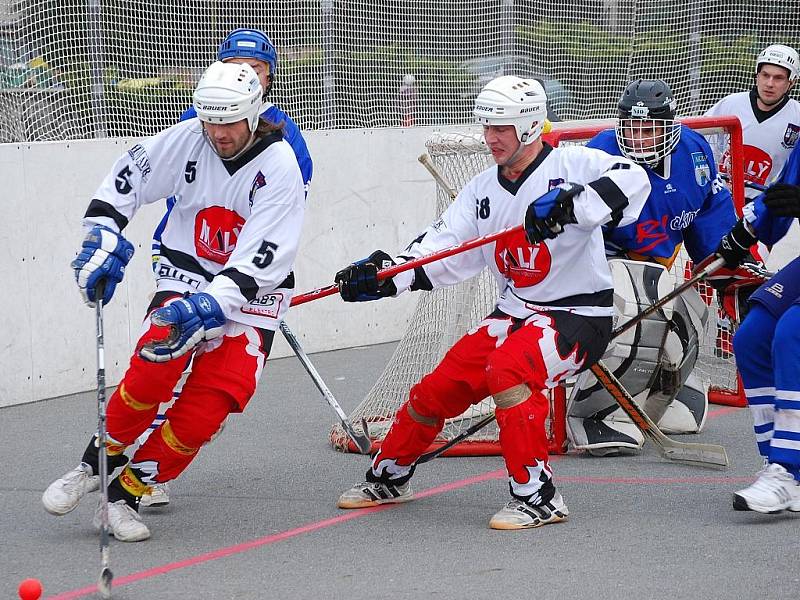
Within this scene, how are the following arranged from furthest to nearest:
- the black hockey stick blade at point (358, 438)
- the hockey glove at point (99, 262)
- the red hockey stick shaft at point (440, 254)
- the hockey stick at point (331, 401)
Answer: the black hockey stick blade at point (358, 438)
the hockey stick at point (331, 401)
the red hockey stick shaft at point (440, 254)
the hockey glove at point (99, 262)

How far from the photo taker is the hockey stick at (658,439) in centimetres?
545

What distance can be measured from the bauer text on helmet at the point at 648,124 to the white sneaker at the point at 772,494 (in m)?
1.76

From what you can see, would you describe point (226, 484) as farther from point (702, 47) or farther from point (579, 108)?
point (702, 47)

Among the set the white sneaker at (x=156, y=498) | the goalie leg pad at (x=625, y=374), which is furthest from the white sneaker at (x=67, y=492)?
the goalie leg pad at (x=625, y=374)

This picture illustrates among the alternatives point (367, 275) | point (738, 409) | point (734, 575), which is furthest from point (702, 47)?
point (734, 575)

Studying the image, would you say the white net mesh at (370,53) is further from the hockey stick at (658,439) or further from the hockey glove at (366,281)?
the hockey stick at (658,439)

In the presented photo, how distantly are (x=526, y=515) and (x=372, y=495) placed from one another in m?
0.70

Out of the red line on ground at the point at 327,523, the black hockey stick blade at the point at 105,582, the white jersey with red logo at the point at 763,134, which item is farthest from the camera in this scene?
the white jersey with red logo at the point at 763,134

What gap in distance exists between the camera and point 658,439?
5566 millimetres

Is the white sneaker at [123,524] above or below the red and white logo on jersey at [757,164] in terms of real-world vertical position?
below

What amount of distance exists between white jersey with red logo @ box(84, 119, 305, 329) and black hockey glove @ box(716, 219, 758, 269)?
1699 mm

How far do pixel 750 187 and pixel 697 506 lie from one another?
11.4 ft

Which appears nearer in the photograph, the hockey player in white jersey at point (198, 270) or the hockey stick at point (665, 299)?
the hockey player in white jersey at point (198, 270)

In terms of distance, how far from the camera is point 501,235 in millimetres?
4711
